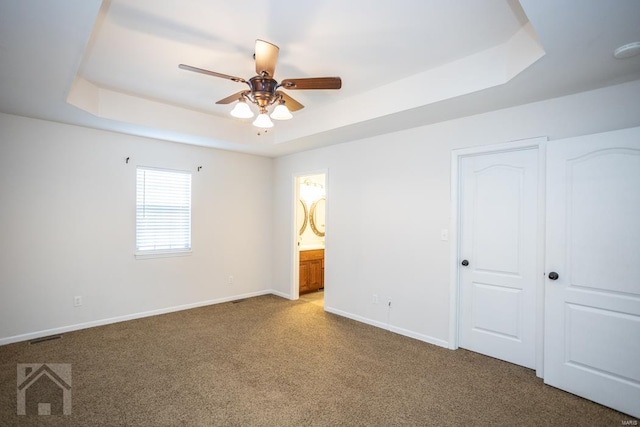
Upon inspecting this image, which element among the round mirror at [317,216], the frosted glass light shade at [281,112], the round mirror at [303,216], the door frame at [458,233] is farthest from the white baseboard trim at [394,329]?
the frosted glass light shade at [281,112]

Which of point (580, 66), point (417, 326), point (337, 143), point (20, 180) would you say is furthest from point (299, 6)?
point (20, 180)

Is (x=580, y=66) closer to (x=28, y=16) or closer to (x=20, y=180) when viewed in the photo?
(x=28, y=16)

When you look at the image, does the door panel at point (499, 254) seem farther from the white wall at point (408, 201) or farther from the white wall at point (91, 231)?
the white wall at point (91, 231)

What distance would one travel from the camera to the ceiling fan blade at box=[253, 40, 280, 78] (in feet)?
7.10

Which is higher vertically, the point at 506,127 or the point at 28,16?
the point at 28,16

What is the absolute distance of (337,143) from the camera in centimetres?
473

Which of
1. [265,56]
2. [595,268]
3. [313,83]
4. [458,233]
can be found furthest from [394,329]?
[265,56]

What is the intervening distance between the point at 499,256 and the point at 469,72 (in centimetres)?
179

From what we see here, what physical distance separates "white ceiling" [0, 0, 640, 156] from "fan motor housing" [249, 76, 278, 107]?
33cm

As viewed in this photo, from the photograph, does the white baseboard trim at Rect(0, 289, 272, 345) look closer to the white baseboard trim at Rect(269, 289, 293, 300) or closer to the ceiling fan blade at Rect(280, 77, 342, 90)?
the white baseboard trim at Rect(269, 289, 293, 300)

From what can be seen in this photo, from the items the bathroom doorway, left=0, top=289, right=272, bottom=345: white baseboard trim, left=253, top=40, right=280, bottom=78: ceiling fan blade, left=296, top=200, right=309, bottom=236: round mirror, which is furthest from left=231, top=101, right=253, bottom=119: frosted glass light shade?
left=296, top=200, right=309, bottom=236: round mirror

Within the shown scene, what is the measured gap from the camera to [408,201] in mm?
3918
